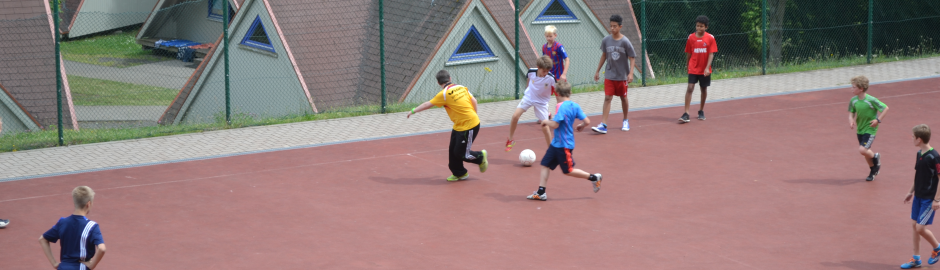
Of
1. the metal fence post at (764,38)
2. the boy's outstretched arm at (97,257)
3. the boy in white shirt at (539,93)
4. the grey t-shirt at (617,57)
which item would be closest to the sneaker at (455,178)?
the boy in white shirt at (539,93)

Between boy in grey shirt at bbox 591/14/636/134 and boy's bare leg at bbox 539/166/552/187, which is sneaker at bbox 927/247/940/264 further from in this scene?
boy in grey shirt at bbox 591/14/636/134

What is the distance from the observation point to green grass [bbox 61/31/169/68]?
32.3 meters

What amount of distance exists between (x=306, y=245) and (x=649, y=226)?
11.4ft

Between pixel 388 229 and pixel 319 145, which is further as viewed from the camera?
pixel 319 145

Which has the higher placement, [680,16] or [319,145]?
[680,16]

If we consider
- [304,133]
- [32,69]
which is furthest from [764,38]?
[32,69]

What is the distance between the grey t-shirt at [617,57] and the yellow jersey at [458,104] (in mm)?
3735

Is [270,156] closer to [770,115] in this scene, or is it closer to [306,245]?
[306,245]

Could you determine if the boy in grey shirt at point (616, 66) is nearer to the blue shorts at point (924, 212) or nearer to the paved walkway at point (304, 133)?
the paved walkway at point (304, 133)

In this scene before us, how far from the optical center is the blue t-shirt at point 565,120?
963 cm

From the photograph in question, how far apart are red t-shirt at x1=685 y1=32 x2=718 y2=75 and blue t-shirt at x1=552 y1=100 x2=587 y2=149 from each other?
5.07m

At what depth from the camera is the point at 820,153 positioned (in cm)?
1200

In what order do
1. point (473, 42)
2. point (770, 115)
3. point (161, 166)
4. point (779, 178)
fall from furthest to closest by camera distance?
point (473, 42) → point (770, 115) → point (161, 166) → point (779, 178)

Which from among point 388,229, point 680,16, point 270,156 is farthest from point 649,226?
point 680,16
